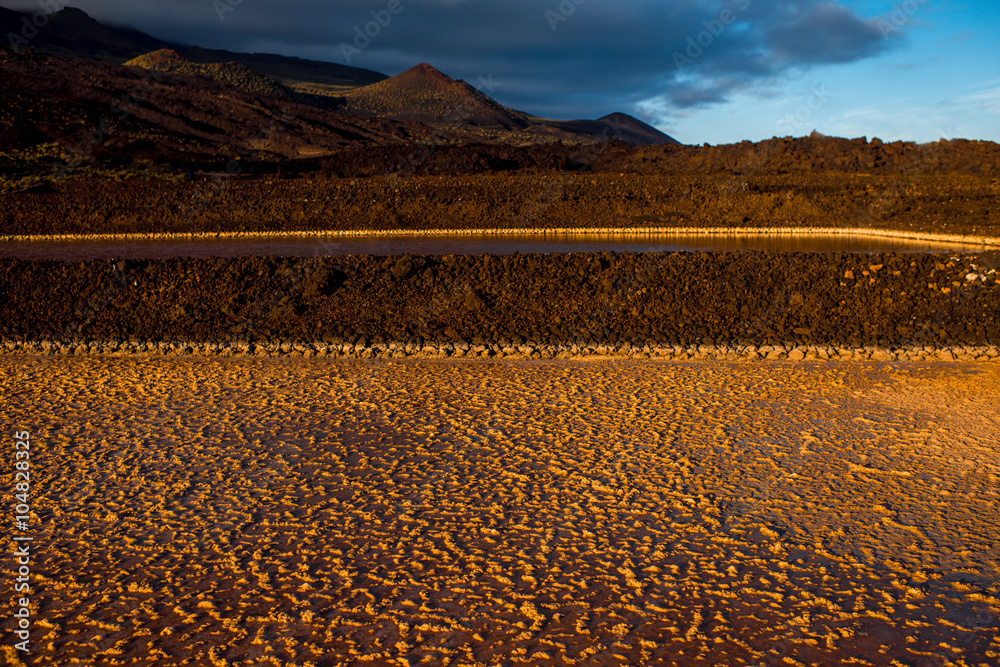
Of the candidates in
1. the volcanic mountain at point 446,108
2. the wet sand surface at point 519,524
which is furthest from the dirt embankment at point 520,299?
the volcanic mountain at point 446,108

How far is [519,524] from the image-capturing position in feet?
17.1

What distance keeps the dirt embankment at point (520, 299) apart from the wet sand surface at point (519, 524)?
266 centimetres

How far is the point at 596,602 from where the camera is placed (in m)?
4.26

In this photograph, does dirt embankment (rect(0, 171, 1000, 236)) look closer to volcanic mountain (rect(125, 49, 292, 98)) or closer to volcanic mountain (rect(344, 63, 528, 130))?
volcanic mountain (rect(344, 63, 528, 130))

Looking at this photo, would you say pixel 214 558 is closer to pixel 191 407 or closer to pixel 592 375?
pixel 191 407

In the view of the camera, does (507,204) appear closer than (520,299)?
No

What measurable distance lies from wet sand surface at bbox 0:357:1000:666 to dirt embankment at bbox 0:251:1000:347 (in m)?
2.66

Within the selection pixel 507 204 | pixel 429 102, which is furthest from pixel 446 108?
pixel 507 204

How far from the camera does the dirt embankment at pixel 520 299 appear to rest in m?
11.4

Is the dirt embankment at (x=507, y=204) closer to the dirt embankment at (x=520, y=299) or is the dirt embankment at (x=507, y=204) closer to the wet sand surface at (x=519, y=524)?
the dirt embankment at (x=520, y=299)

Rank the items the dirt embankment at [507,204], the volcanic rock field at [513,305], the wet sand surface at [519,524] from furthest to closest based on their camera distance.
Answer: the dirt embankment at [507,204]
the volcanic rock field at [513,305]
the wet sand surface at [519,524]

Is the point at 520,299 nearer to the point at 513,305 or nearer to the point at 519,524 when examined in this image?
the point at 513,305

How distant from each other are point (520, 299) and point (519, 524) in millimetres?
7889

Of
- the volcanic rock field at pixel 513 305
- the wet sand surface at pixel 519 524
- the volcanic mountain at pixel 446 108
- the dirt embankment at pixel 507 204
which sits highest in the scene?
the volcanic mountain at pixel 446 108
